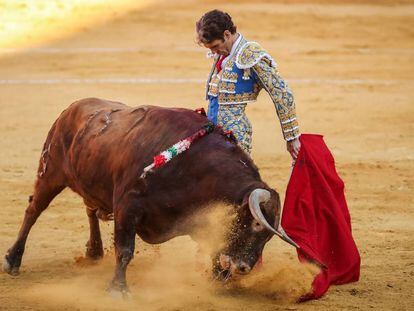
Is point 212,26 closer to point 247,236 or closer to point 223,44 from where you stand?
point 223,44

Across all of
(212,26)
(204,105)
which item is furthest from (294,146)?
(204,105)

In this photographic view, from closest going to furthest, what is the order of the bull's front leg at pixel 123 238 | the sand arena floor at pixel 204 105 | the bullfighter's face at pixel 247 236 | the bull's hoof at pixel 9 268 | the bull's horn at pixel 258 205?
the bull's horn at pixel 258 205 → the bullfighter's face at pixel 247 236 → the bull's front leg at pixel 123 238 → the sand arena floor at pixel 204 105 → the bull's hoof at pixel 9 268

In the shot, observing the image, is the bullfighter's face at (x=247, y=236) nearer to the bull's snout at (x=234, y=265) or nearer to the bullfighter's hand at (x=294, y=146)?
the bull's snout at (x=234, y=265)

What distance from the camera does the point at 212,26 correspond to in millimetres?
5324

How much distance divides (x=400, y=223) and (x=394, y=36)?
9917mm

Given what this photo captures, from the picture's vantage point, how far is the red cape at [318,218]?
18.3 feet

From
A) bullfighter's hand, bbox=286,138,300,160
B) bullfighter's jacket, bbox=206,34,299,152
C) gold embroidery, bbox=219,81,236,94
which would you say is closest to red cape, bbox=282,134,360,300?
bullfighter's hand, bbox=286,138,300,160

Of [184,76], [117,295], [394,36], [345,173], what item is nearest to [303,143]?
[117,295]

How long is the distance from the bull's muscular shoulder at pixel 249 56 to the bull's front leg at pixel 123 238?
90 centimetres

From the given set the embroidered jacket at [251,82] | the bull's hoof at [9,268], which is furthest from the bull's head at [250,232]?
the bull's hoof at [9,268]

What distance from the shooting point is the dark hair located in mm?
5324

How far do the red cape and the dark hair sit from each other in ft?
2.50

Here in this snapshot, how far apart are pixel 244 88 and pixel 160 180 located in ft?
2.30

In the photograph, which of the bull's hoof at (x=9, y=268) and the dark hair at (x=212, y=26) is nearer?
the dark hair at (x=212, y=26)
